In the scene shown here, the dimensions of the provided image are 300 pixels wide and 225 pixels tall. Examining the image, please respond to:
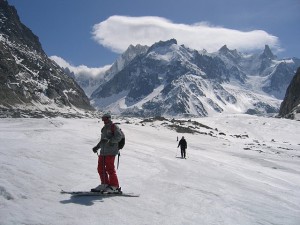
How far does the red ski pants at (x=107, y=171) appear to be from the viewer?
11.4 metres

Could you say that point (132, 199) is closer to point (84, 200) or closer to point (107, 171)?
point (107, 171)

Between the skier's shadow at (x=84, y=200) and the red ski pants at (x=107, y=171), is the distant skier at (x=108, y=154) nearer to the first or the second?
the red ski pants at (x=107, y=171)

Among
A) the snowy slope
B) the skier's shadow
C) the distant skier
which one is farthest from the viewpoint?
the distant skier

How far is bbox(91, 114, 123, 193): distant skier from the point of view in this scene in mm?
11367

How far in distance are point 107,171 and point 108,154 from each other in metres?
0.49

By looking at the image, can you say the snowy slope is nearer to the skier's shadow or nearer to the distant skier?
the skier's shadow

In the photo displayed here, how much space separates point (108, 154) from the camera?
11.6 m

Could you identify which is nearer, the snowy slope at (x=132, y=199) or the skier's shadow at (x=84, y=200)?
the snowy slope at (x=132, y=199)

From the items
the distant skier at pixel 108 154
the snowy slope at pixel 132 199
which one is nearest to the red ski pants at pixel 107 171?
the distant skier at pixel 108 154

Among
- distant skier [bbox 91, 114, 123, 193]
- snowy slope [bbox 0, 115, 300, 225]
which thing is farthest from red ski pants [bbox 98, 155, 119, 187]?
snowy slope [bbox 0, 115, 300, 225]

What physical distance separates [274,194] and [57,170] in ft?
25.4

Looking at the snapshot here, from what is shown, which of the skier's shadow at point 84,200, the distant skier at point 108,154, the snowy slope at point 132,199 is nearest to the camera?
the snowy slope at point 132,199

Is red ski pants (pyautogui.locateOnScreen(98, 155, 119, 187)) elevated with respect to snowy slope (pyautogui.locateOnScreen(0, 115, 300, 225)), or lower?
elevated

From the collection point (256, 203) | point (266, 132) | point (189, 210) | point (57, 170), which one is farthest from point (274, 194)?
point (266, 132)
